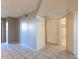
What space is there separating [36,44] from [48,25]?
3.79m

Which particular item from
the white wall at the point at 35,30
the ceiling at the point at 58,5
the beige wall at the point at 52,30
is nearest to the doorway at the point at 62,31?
the beige wall at the point at 52,30

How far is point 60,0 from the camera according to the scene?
311cm

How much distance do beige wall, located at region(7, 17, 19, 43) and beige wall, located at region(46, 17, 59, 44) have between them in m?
2.86

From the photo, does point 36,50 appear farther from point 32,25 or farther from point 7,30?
point 7,30

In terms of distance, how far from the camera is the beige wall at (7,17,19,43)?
9219 millimetres

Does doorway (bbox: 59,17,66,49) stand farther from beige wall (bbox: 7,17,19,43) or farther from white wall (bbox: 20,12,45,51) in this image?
beige wall (bbox: 7,17,19,43)

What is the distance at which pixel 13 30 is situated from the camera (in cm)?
950

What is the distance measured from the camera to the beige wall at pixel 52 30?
8555 millimetres

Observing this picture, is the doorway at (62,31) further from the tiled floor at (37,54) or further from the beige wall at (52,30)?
the tiled floor at (37,54)

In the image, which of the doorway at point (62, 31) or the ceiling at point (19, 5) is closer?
the ceiling at point (19, 5)

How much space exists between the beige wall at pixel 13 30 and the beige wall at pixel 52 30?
2861mm

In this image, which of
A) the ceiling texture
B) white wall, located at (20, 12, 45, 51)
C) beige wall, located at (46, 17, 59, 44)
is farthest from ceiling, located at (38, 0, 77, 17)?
beige wall, located at (46, 17, 59, 44)

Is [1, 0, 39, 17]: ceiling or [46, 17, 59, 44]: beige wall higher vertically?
[1, 0, 39, 17]: ceiling

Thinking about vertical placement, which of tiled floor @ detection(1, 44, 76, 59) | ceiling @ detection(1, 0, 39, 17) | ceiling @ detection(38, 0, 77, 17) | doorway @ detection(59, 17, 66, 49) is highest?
ceiling @ detection(1, 0, 39, 17)
